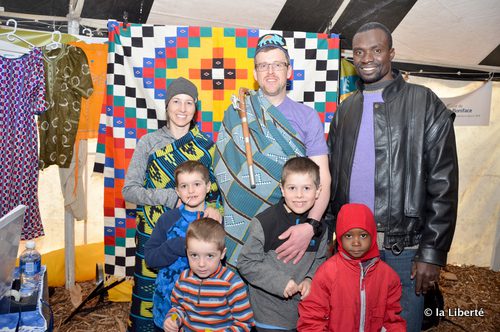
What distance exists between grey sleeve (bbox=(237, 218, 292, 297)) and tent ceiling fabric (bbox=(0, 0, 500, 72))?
187 cm

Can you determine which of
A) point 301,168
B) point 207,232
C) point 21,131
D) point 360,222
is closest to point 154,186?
point 207,232

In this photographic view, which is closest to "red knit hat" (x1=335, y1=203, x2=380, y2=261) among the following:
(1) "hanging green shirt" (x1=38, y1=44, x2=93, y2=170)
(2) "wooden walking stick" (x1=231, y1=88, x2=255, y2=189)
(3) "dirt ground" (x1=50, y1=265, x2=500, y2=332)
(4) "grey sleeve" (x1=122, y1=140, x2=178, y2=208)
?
(2) "wooden walking stick" (x1=231, y1=88, x2=255, y2=189)

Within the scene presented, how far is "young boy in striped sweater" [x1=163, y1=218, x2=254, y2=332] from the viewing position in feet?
5.47

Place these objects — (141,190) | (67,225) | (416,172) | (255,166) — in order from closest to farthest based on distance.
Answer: (416,172), (255,166), (141,190), (67,225)

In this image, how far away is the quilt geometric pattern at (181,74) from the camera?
2.91 meters

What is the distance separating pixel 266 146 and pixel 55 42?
79.8 inches

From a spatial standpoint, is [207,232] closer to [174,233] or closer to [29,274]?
[174,233]

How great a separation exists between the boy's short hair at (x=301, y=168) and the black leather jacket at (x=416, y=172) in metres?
0.28

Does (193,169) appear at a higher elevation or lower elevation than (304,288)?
higher

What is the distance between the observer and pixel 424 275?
172cm

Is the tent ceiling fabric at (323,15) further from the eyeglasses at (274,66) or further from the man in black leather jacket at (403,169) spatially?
the man in black leather jacket at (403,169)

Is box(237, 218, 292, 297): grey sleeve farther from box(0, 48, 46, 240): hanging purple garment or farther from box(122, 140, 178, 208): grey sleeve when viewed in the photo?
box(0, 48, 46, 240): hanging purple garment

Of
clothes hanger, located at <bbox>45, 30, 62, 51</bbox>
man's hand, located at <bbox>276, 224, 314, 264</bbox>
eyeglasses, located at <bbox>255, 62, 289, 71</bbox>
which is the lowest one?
man's hand, located at <bbox>276, 224, 314, 264</bbox>

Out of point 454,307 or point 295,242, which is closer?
point 295,242
